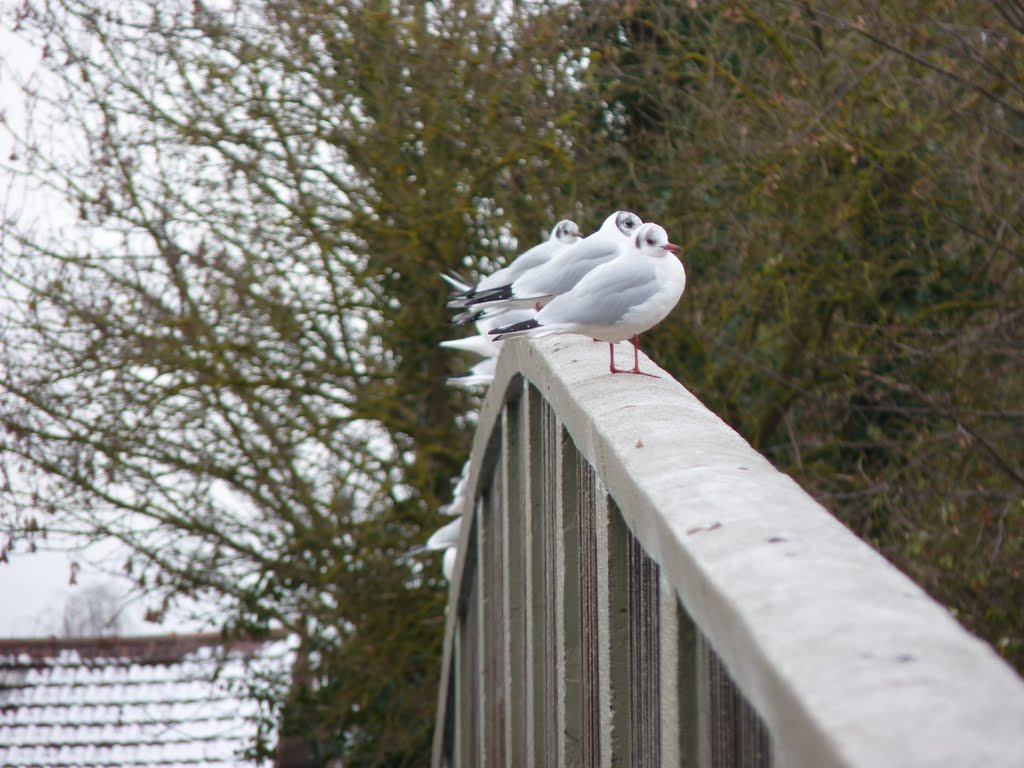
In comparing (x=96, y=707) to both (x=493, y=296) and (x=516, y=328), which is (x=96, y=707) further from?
(x=516, y=328)

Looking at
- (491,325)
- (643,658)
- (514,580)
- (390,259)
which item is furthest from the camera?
(390,259)

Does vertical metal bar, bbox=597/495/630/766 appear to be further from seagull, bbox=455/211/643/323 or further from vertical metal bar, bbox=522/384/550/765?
seagull, bbox=455/211/643/323

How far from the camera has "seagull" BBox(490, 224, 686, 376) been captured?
2.82 metres

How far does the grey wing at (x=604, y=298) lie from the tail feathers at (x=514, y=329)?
0.02m

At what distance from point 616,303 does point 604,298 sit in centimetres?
3

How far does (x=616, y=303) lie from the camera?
2.85m

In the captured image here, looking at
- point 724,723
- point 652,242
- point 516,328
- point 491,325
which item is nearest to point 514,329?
point 516,328

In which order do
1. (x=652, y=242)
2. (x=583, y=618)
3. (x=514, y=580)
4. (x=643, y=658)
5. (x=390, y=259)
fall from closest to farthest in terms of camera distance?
(x=643, y=658)
(x=583, y=618)
(x=652, y=242)
(x=514, y=580)
(x=390, y=259)

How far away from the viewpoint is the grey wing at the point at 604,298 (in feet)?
9.29

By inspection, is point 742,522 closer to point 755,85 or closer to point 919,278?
point 919,278

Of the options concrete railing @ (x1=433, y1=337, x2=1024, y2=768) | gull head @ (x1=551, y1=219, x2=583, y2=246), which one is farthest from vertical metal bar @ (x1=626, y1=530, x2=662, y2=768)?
gull head @ (x1=551, y1=219, x2=583, y2=246)

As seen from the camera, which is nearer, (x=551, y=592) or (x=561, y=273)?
(x=551, y=592)

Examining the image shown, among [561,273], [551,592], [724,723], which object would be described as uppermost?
[561,273]

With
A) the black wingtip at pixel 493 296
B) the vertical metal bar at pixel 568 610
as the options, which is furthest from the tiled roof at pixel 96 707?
the vertical metal bar at pixel 568 610
